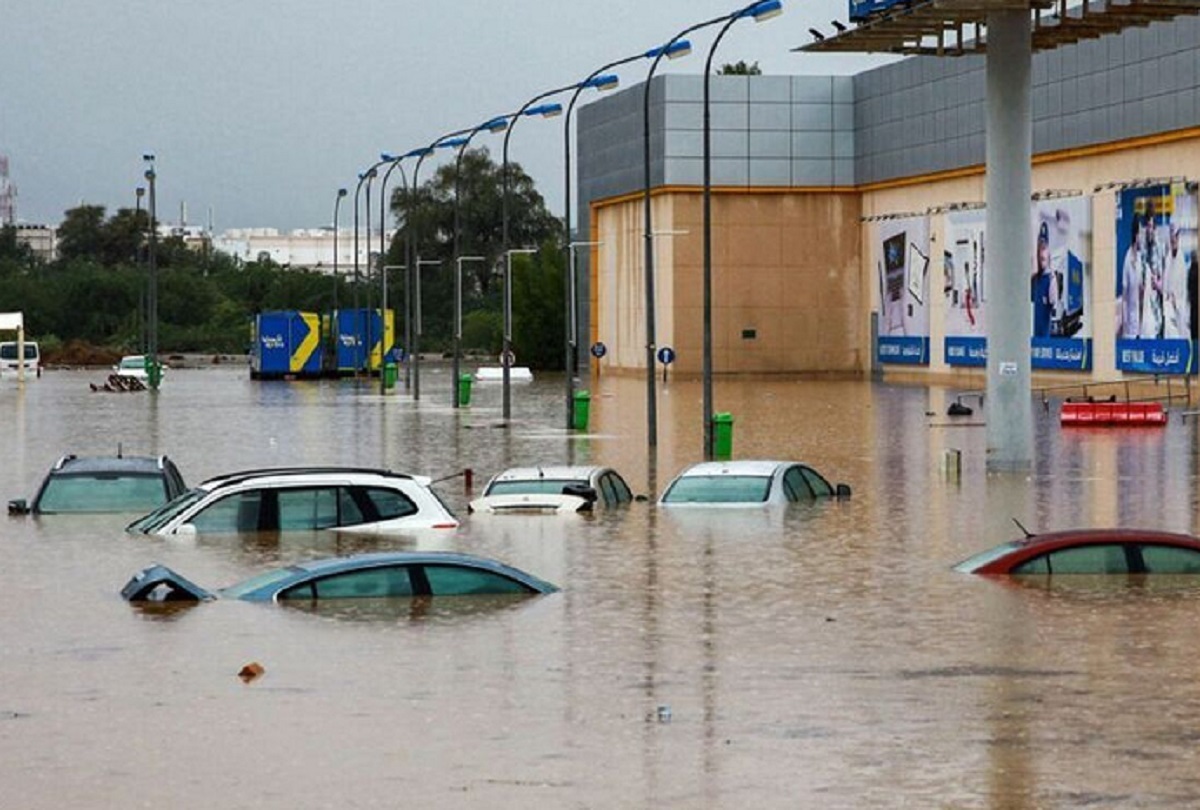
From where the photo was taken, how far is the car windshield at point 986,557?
2753 centimetres

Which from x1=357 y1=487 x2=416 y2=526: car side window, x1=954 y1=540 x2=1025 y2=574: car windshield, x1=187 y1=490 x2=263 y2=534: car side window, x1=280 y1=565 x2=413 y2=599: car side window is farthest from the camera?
x1=187 y1=490 x2=263 y2=534: car side window

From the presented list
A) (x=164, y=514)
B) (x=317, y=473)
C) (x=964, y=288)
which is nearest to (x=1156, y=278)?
(x=964, y=288)

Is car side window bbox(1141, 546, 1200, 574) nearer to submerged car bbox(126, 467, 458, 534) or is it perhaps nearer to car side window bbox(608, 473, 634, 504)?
submerged car bbox(126, 467, 458, 534)

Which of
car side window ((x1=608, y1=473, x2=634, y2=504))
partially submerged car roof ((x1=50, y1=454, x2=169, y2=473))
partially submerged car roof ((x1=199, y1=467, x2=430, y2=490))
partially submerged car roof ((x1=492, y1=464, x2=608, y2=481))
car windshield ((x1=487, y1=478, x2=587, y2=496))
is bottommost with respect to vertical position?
car side window ((x1=608, y1=473, x2=634, y2=504))

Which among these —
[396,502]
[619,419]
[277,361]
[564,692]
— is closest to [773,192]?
[277,361]

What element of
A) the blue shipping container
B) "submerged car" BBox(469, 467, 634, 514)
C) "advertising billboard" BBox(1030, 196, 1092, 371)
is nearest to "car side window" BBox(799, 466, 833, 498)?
"submerged car" BBox(469, 467, 634, 514)

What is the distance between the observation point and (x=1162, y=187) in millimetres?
75312

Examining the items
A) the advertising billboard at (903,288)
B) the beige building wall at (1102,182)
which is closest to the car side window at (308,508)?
the beige building wall at (1102,182)

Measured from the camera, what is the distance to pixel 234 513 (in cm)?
2969

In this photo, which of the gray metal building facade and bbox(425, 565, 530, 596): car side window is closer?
bbox(425, 565, 530, 596): car side window

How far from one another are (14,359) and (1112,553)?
98.5 m

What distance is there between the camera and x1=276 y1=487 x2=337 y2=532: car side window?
1148 inches

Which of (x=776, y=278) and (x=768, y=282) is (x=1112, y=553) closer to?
(x=768, y=282)

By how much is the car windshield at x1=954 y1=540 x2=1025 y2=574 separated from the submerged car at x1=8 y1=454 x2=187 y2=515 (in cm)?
1096
